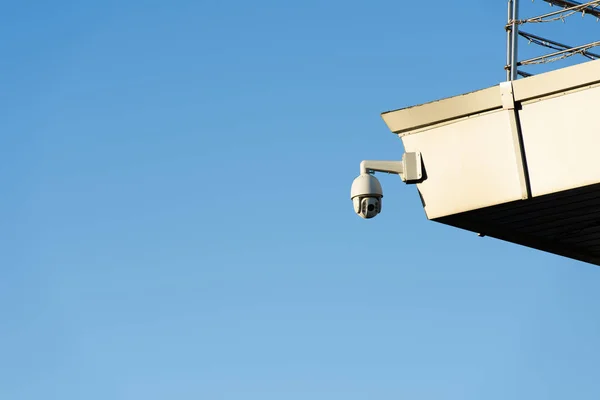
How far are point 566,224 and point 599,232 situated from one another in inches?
27.8

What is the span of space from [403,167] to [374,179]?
41cm

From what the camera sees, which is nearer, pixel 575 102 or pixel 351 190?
pixel 575 102

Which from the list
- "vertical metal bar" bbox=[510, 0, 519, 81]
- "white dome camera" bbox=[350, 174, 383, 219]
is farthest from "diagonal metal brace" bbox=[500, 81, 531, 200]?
"white dome camera" bbox=[350, 174, 383, 219]

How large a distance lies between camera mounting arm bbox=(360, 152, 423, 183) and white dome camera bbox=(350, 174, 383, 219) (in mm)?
220

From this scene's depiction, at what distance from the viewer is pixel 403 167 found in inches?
610

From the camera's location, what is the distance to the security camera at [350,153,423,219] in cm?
1528

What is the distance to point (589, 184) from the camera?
14.2 m

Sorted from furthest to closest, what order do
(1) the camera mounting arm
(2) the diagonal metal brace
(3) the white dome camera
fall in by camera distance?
(1) the camera mounting arm, (3) the white dome camera, (2) the diagonal metal brace

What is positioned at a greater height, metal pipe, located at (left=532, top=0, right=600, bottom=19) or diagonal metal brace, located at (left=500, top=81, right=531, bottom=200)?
metal pipe, located at (left=532, top=0, right=600, bottom=19)

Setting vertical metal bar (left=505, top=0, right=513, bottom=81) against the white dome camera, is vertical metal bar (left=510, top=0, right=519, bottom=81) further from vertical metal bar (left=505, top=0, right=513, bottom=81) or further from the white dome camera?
the white dome camera

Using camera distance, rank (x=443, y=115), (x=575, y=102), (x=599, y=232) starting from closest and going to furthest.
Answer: (x=575, y=102)
(x=443, y=115)
(x=599, y=232)

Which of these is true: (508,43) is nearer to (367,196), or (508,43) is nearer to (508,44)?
(508,44)

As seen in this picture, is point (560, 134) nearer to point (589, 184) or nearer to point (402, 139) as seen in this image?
point (589, 184)

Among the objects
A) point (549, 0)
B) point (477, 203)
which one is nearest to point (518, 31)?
point (549, 0)
